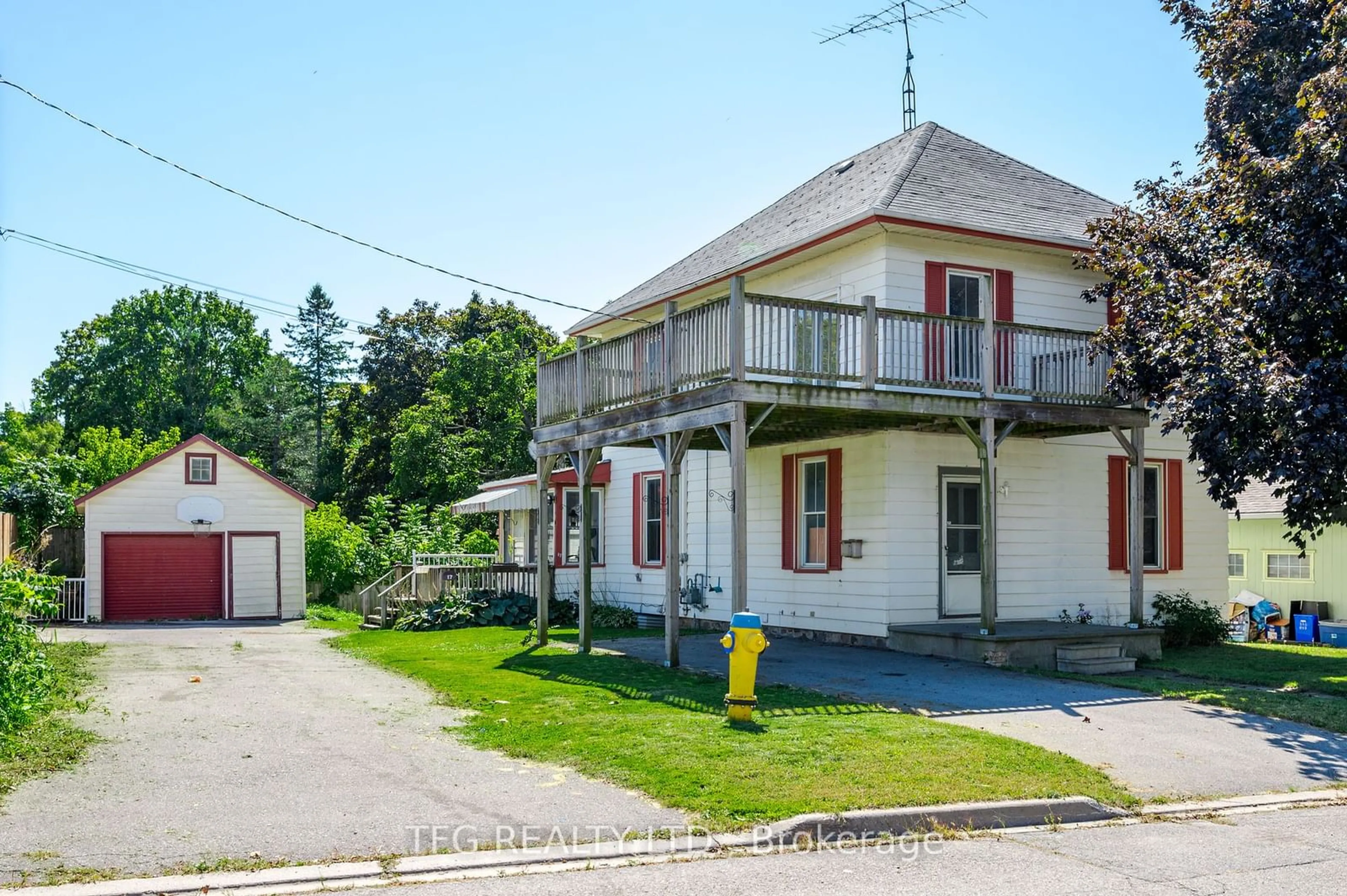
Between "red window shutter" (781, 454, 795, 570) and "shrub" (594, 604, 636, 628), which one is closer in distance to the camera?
"red window shutter" (781, 454, 795, 570)

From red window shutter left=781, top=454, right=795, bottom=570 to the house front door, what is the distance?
254 centimetres

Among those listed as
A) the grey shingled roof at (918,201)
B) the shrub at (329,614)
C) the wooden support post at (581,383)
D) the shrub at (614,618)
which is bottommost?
the shrub at (329,614)

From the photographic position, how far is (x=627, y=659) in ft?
52.6

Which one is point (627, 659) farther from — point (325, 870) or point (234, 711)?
point (325, 870)

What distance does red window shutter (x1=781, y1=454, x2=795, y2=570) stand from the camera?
63.4 ft

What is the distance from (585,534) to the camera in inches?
688

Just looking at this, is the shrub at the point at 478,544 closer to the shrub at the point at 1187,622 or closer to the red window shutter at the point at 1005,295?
the red window shutter at the point at 1005,295

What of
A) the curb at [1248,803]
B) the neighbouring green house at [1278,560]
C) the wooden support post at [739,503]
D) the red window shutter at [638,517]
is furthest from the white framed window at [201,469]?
the curb at [1248,803]

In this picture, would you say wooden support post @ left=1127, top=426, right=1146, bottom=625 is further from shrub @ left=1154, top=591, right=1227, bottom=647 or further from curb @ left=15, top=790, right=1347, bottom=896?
curb @ left=15, top=790, right=1347, bottom=896

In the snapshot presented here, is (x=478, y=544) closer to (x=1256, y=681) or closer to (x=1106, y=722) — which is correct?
(x=1256, y=681)

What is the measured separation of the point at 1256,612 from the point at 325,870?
85.4 ft

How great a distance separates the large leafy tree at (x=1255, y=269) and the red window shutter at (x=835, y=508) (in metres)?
4.40

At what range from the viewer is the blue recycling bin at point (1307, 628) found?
81.9ft

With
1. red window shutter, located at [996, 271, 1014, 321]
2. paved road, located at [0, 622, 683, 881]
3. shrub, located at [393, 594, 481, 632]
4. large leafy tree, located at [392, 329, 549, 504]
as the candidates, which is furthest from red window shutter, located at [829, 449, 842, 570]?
large leafy tree, located at [392, 329, 549, 504]
